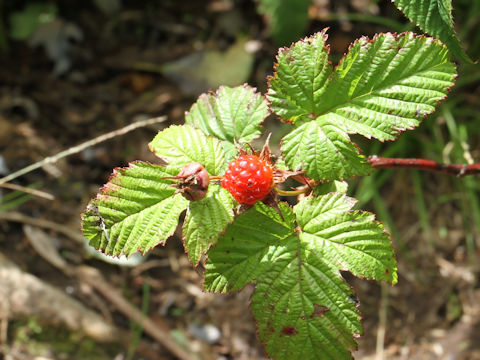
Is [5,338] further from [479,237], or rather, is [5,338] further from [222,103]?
[479,237]

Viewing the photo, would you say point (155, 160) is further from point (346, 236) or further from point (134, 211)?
point (346, 236)

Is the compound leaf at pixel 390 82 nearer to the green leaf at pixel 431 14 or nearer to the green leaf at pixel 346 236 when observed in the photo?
the green leaf at pixel 431 14

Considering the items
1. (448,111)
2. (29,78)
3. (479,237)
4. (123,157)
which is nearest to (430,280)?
(479,237)

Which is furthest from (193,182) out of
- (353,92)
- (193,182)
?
(353,92)

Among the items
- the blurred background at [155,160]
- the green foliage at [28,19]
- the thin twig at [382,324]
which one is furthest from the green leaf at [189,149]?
the green foliage at [28,19]

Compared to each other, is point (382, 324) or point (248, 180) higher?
point (248, 180)

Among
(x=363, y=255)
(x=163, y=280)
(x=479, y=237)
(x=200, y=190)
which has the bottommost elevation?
(x=163, y=280)
